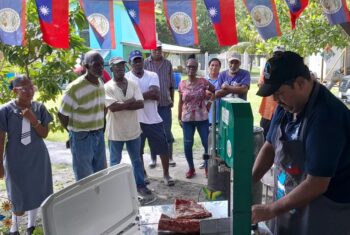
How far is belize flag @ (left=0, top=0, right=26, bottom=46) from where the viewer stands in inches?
116

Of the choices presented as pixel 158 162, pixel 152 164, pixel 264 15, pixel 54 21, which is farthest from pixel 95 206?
pixel 158 162

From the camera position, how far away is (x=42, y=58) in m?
3.99

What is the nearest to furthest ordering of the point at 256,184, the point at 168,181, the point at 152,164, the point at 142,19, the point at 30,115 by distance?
the point at 30,115, the point at 142,19, the point at 256,184, the point at 168,181, the point at 152,164

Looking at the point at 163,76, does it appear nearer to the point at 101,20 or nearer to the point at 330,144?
the point at 101,20

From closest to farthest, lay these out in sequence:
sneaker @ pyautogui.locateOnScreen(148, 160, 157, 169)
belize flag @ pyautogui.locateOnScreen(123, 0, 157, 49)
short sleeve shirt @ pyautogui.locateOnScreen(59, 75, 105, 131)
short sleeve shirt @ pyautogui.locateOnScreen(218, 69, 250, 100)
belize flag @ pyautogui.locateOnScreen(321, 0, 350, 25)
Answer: belize flag @ pyautogui.locateOnScreen(123, 0, 157, 49), short sleeve shirt @ pyautogui.locateOnScreen(59, 75, 105, 131), belize flag @ pyautogui.locateOnScreen(321, 0, 350, 25), short sleeve shirt @ pyautogui.locateOnScreen(218, 69, 250, 100), sneaker @ pyautogui.locateOnScreen(148, 160, 157, 169)

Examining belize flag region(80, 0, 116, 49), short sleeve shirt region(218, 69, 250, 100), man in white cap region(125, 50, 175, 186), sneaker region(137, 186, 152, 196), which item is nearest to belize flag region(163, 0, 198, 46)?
belize flag region(80, 0, 116, 49)

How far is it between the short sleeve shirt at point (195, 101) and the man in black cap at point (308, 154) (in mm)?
3265

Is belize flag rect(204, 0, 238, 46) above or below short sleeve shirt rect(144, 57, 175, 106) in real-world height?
above

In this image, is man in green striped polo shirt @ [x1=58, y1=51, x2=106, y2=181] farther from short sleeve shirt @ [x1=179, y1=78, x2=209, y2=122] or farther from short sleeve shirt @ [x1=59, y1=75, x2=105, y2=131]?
short sleeve shirt @ [x1=179, y1=78, x2=209, y2=122]

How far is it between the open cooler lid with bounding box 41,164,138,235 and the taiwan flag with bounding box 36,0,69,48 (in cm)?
154

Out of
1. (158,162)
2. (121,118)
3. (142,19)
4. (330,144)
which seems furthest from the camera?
(158,162)

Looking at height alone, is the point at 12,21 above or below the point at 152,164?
above

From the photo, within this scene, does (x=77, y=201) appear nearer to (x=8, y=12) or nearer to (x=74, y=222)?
(x=74, y=222)

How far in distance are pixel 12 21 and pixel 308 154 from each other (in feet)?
8.06
